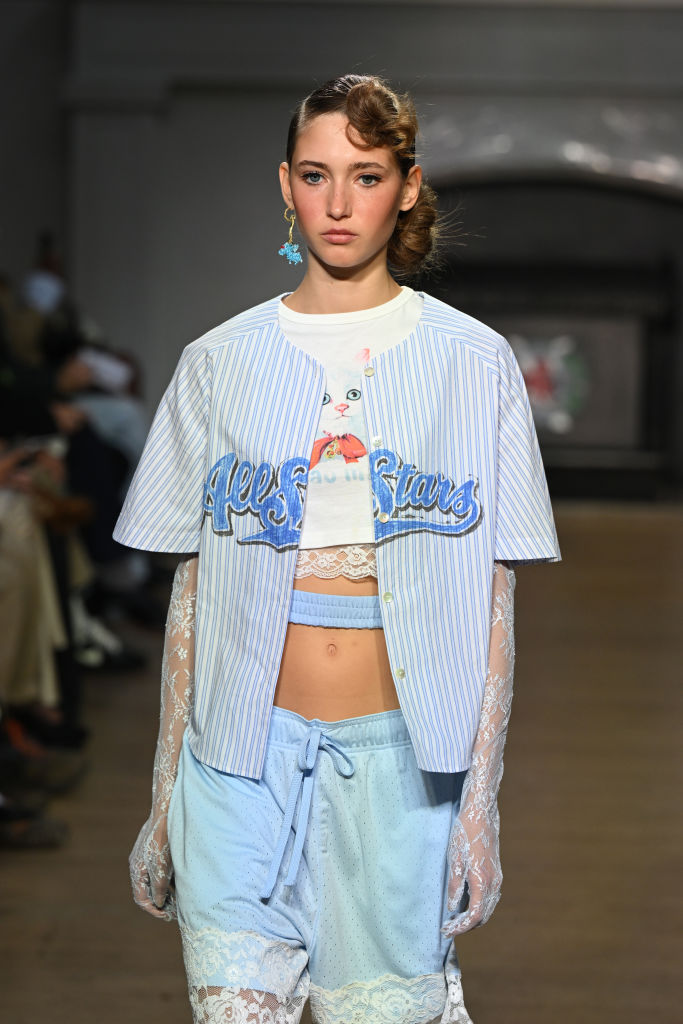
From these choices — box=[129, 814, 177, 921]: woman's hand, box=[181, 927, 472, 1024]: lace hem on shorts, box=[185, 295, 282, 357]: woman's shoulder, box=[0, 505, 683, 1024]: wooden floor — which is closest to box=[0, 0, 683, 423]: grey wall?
box=[0, 505, 683, 1024]: wooden floor

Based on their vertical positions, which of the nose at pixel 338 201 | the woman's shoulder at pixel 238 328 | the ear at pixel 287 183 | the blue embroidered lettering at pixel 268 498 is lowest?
the blue embroidered lettering at pixel 268 498

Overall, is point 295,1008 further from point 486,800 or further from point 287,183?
point 287,183

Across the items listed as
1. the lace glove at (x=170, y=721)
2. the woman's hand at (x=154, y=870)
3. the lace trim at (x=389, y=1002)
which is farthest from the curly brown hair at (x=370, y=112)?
the lace trim at (x=389, y=1002)

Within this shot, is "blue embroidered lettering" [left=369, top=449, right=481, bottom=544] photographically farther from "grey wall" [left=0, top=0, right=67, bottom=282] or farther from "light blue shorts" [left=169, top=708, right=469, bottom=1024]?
"grey wall" [left=0, top=0, right=67, bottom=282]

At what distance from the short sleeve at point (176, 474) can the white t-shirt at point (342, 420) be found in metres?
0.13

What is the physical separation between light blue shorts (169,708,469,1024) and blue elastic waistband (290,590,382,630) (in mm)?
106

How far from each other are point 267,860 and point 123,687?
374 cm

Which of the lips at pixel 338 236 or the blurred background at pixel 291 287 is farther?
the blurred background at pixel 291 287

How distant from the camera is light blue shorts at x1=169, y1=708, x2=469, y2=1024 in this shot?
1618 mm

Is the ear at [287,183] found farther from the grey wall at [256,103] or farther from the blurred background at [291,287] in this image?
the grey wall at [256,103]

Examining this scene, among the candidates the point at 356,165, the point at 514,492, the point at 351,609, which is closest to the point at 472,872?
the point at 351,609

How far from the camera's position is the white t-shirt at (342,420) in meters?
1.62

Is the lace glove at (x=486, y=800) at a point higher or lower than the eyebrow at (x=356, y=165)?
lower

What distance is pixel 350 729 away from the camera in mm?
1641
